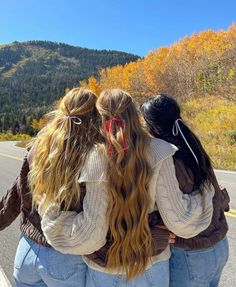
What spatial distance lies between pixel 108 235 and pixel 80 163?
39 cm

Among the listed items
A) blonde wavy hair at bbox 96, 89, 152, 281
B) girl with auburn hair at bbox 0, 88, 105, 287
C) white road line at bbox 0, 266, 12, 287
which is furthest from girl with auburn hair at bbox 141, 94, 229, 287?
white road line at bbox 0, 266, 12, 287

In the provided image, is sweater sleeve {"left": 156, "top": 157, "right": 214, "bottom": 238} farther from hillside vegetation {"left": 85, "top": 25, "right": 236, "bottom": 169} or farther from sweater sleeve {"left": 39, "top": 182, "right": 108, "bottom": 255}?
hillside vegetation {"left": 85, "top": 25, "right": 236, "bottom": 169}

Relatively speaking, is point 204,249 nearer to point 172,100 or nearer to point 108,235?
point 108,235

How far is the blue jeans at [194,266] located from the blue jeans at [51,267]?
1.72 ft

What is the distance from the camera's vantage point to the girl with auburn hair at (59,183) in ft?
6.53

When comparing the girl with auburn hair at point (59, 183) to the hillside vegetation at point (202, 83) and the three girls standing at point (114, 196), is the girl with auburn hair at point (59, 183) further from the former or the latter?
the hillside vegetation at point (202, 83)

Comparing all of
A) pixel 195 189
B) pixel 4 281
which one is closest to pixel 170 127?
pixel 195 189

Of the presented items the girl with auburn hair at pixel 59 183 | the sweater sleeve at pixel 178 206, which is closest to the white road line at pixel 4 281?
the girl with auburn hair at pixel 59 183

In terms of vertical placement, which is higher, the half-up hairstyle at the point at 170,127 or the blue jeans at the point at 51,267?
the half-up hairstyle at the point at 170,127

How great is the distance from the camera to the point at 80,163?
1979mm

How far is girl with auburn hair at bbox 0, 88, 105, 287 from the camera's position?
1.99m

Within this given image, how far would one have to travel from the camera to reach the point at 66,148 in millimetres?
2008

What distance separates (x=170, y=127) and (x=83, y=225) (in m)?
0.74

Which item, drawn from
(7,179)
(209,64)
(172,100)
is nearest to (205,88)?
(209,64)
